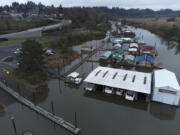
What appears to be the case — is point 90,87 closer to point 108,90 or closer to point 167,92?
point 108,90

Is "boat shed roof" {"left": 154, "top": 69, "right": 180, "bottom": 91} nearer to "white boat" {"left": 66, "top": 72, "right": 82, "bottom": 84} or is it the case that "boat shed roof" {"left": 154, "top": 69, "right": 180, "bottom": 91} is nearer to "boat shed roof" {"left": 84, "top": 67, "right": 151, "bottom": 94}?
"boat shed roof" {"left": 84, "top": 67, "right": 151, "bottom": 94}

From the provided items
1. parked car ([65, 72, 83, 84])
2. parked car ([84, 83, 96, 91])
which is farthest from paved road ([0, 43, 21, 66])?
parked car ([84, 83, 96, 91])

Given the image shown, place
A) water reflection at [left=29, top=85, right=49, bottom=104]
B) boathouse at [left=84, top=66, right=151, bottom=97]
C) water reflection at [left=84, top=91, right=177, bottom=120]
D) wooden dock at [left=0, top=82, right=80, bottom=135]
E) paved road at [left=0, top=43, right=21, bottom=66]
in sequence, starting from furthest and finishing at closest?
paved road at [left=0, top=43, right=21, bottom=66] < water reflection at [left=29, top=85, right=49, bottom=104] < boathouse at [left=84, top=66, right=151, bottom=97] < water reflection at [left=84, top=91, right=177, bottom=120] < wooden dock at [left=0, top=82, right=80, bottom=135]

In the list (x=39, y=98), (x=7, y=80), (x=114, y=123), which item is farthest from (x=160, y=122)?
(x=7, y=80)

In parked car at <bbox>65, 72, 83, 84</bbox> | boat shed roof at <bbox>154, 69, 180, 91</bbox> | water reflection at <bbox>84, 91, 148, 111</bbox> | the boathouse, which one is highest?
boat shed roof at <bbox>154, 69, 180, 91</bbox>

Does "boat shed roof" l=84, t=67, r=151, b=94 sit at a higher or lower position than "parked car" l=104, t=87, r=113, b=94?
higher

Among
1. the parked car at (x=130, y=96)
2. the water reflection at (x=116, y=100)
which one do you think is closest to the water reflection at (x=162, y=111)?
the water reflection at (x=116, y=100)
